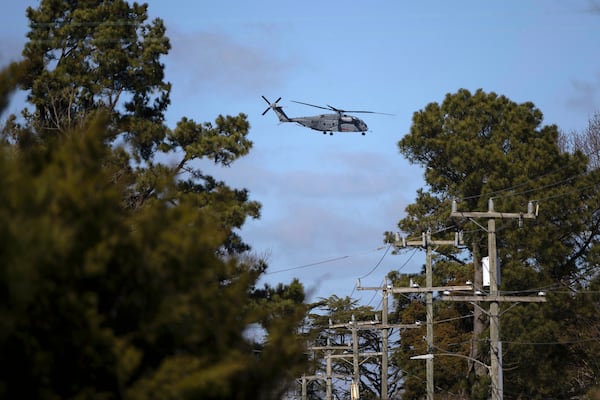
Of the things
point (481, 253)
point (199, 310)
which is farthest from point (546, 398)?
point (199, 310)

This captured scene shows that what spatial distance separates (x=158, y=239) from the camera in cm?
983

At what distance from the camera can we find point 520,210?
52594 millimetres

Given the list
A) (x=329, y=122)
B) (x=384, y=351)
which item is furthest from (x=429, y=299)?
(x=329, y=122)

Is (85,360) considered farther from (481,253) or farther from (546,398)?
(481,253)

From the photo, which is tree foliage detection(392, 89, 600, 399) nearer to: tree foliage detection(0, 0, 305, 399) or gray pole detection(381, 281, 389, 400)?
gray pole detection(381, 281, 389, 400)

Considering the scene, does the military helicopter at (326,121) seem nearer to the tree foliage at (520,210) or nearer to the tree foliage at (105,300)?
the tree foliage at (520,210)

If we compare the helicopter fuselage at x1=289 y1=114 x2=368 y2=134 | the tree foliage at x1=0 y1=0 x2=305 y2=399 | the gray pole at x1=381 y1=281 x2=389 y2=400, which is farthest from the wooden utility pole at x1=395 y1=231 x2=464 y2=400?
the tree foliage at x1=0 y1=0 x2=305 y2=399

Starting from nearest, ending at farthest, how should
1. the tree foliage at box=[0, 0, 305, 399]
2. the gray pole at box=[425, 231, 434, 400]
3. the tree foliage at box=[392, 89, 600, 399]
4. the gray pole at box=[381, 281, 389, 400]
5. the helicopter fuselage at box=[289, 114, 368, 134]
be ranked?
1. the tree foliage at box=[0, 0, 305, 399]
2. the gray pole at box=[425, 231, 434, 400]
3. the tree foliage at box=[392, 89, 600, 399]
4. the gray pole at box=[381, 281, 389, 400]
5. the helicopter fuselage at box=[289, 114, 368, 134]

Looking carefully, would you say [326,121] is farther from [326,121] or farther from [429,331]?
[429,331]

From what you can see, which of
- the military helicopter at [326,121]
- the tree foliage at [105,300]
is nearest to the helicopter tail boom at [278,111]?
the military helicopter at [326,121]

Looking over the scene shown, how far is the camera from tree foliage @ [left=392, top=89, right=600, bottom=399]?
50375mm

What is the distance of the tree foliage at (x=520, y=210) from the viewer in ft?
165

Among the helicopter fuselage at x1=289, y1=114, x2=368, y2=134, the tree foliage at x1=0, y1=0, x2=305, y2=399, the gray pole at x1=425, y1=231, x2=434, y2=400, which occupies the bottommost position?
the tree foliage at x1=0, y1=0, x2=305, y2=399

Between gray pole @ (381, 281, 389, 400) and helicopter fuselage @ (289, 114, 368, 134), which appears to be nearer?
gray pole @ (381, 281, 389, 400)
